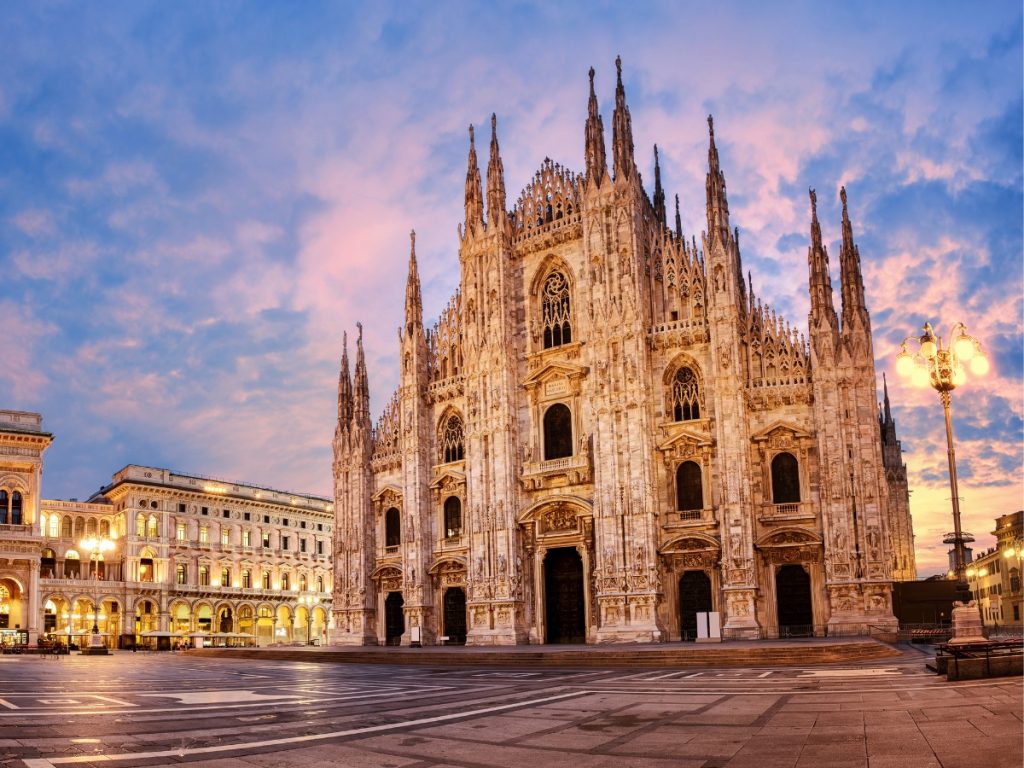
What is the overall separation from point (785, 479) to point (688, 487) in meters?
4.26

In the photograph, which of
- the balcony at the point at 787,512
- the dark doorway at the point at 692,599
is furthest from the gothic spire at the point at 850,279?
the dark doorway at the point at 692,599

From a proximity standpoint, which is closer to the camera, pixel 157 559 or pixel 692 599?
pixel 692 599

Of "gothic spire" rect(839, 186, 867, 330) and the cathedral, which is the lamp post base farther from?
"gothic spire" rect(839, 186, 867, 330)

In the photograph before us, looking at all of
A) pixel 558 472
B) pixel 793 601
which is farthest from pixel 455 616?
pixel 793 601

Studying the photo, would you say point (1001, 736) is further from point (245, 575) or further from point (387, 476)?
point (245, 575)

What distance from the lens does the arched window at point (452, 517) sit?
4703 cm

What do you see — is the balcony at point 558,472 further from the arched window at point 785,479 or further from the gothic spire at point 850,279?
the gothic spire at point 850,279

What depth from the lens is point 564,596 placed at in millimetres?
43281

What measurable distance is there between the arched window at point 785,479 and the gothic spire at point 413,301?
68.2ft

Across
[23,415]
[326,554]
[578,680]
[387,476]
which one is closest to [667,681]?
[578,680]

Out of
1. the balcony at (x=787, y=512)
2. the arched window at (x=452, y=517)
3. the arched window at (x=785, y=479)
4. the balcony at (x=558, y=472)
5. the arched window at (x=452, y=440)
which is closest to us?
the balcony at (x=787, y=512)

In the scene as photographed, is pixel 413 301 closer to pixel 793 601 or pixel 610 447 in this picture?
pixel 610 447

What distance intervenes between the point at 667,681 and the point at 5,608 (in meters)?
58.7

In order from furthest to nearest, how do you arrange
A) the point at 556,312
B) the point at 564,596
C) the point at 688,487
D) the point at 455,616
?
the point at 455,616 → the point at 556,312 → the point at 564,596 → the point at 688,487
